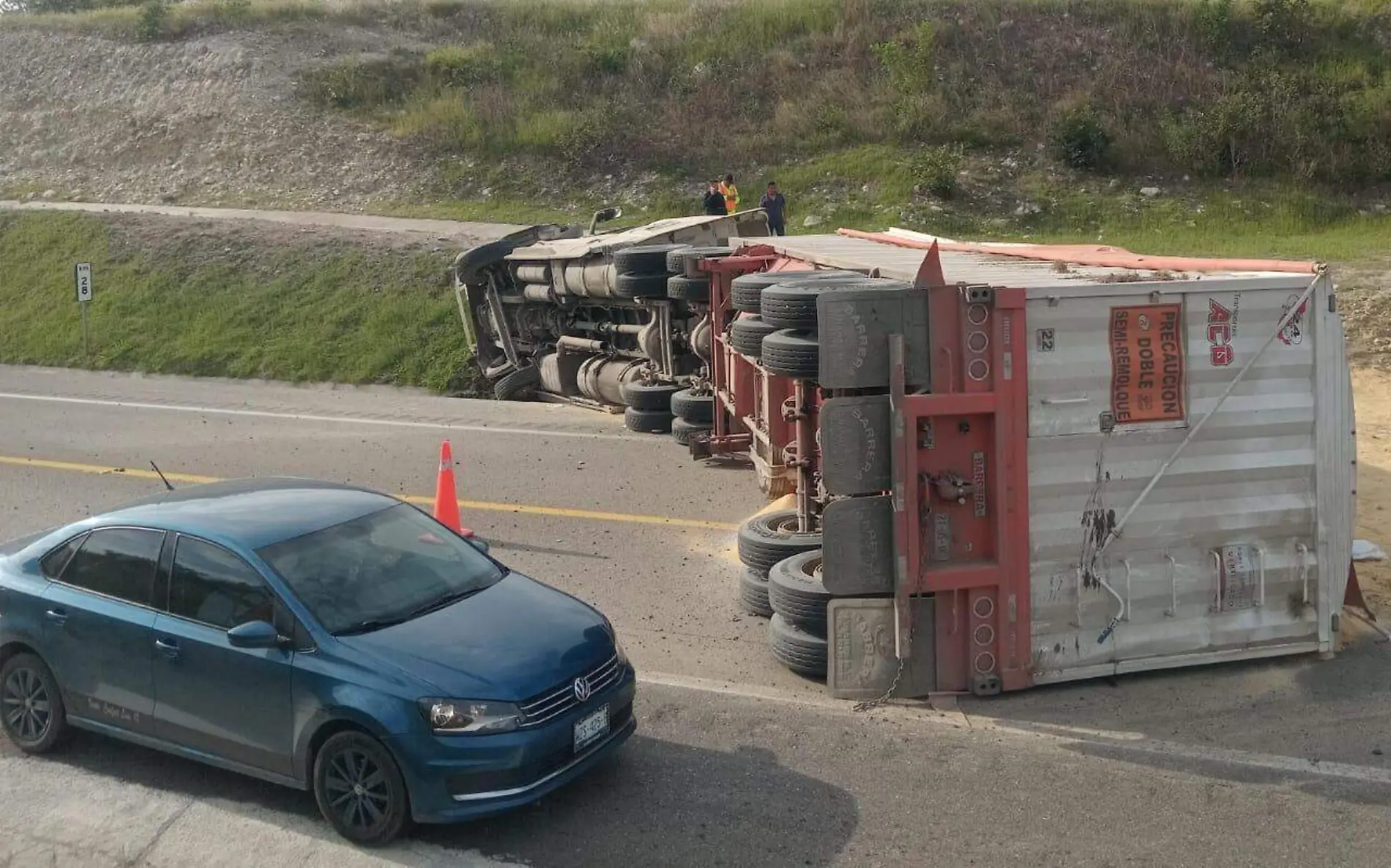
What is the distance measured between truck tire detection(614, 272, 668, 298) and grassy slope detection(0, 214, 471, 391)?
5809 millimetres

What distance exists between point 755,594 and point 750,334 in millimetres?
1726

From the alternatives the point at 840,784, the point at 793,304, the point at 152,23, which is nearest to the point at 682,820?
the point at 840,784

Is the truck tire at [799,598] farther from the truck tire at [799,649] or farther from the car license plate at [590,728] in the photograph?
the car license plate at [590,728]

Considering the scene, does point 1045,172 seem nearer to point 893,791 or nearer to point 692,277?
point 692,277

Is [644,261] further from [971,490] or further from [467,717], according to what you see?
[467,717]

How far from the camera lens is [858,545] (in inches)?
275

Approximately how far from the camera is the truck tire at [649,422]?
48.9ft

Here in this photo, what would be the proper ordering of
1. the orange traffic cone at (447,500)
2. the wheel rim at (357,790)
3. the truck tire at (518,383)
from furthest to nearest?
the truck tire at (518,383) → the orange traffic cone at (447,500) → the wheel rim at (357,790)

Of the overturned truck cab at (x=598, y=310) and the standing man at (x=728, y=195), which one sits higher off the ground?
the standing man at (x=728, y=195)

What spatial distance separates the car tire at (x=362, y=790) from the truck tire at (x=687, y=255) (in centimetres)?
762

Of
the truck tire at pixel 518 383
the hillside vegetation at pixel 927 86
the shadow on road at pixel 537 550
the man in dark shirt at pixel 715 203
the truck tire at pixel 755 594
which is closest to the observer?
the truck tire at pixel 755 594

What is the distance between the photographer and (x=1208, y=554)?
23.9ft

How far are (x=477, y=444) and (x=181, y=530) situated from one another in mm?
8371

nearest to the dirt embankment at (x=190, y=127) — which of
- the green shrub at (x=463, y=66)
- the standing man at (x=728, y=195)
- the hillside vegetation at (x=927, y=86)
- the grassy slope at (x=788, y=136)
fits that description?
the grassy slope at (x=788, y=136)
